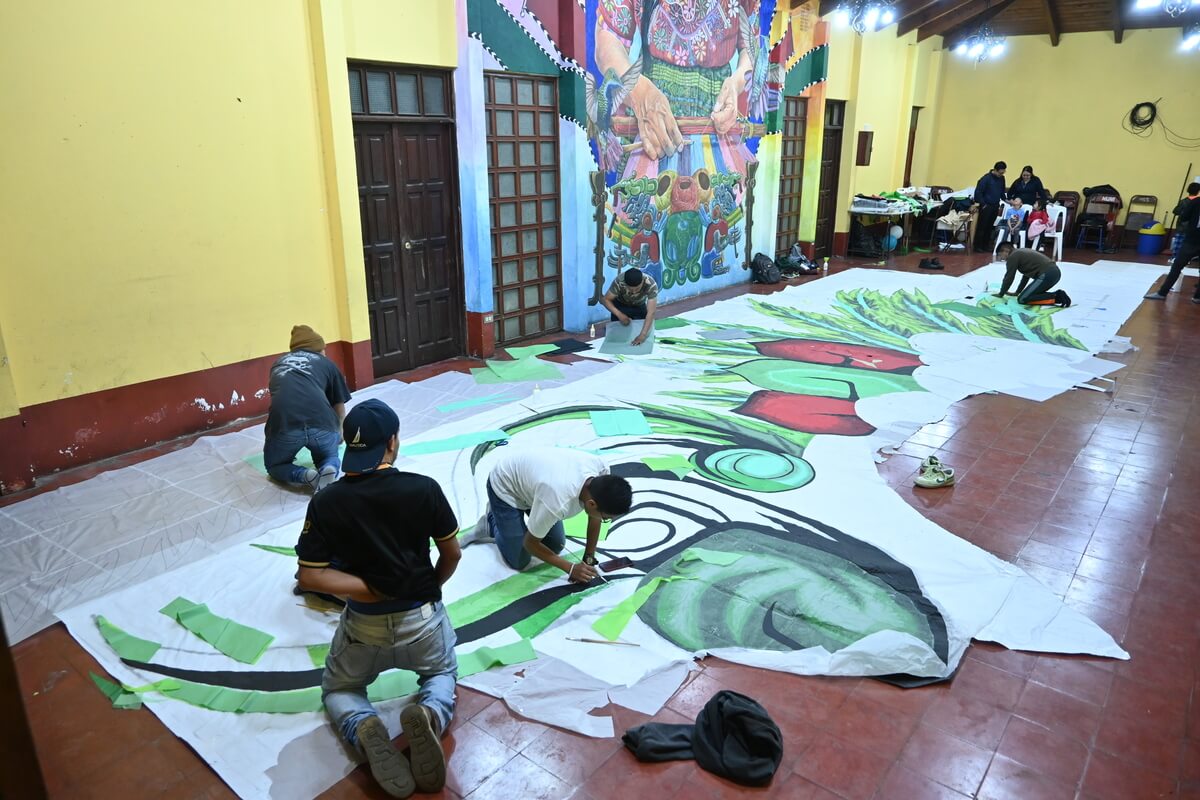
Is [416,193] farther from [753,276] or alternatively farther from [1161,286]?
[1161,286]

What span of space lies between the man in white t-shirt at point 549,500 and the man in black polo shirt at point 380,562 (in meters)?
0.83

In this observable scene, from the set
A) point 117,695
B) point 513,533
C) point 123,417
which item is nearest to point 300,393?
point 123,417

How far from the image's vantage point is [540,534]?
11.9 feet

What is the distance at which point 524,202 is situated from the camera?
8156mm

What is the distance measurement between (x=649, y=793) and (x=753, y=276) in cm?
1003

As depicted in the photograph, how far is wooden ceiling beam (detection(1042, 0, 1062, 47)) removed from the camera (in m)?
14.4

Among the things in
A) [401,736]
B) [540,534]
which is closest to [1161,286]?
[540,534]

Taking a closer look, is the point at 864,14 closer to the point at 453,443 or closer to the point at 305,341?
the point at 453,443

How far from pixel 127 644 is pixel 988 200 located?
15219 millimetres

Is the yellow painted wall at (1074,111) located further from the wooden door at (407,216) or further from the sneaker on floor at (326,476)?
the sneaker on floor at (326,476)

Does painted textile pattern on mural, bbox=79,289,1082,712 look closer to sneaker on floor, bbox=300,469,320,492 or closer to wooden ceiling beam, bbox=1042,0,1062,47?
sneaker on floor, bbox=300,469,320,492

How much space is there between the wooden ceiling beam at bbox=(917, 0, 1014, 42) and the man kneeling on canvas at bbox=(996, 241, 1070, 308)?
6770mm

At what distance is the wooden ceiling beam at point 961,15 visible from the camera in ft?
47.5

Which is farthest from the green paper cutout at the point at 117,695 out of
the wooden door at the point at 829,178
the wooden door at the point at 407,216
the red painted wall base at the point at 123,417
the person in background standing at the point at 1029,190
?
the person in background standing at the point at 1029,190
